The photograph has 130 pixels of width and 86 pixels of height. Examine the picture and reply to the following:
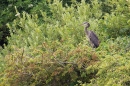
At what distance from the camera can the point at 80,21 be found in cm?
727

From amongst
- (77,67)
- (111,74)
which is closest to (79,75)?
(77,67)

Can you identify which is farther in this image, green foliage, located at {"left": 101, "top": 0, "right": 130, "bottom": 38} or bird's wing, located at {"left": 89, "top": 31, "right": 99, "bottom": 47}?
green foliage, located at {"left": 101, "top": 0, "right": 130, "bottom": 38}

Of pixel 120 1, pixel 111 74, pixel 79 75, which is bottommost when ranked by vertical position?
pixel 79 75

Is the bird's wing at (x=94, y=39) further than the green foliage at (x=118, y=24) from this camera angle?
No

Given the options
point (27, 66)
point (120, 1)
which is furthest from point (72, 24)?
point (27, 66)

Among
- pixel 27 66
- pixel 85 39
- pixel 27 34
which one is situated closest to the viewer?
pixel 27 66

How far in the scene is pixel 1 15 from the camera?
34.8 ft

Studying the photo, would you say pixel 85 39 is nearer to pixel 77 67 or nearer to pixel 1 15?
pixel 77 67

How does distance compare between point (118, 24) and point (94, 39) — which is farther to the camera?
point (118, 24)

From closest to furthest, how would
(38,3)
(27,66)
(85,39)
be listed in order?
(27,66), (85,39), (38,3)

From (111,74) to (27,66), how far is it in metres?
1.65

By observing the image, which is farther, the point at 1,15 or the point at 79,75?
the point at 1,15

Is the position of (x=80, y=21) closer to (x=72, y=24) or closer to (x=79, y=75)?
(x=72, y=24)

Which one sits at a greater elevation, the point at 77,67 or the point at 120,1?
the point at 120,1
